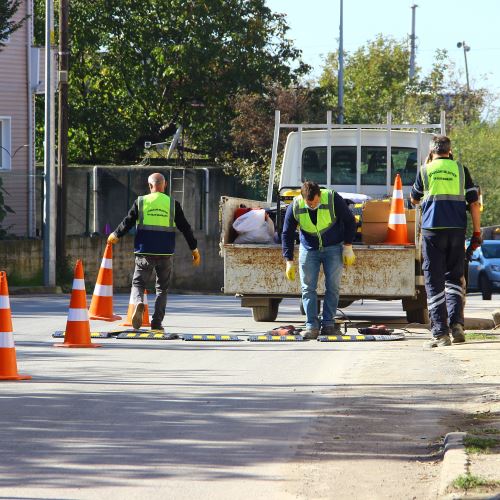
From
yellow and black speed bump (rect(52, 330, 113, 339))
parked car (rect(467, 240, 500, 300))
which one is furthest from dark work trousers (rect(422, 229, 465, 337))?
parked car (rect(467, 240, 500, 300))

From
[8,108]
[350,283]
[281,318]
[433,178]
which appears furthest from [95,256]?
[433,178]

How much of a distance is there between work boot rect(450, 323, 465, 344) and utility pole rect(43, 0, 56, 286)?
53.4 ft

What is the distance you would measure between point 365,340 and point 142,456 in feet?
25.1

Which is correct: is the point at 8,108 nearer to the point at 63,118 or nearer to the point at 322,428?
the point at 63,118

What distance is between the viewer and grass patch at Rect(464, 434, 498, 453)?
24.6 ft

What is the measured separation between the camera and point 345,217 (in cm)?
1472

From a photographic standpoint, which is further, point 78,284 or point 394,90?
point 394,90

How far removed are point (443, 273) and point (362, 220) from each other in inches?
117

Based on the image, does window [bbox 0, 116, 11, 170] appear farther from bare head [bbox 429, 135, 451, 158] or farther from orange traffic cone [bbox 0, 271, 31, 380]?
orange traffic cone [bbox 0, 271, 31, 380]

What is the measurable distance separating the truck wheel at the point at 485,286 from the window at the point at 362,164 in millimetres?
16002

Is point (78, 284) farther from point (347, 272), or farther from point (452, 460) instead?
point (452, 460)

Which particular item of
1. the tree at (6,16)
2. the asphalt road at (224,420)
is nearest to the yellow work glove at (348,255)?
the asphalt road at (224,420)

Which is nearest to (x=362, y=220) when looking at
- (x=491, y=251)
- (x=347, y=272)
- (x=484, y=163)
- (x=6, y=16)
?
(x=347, y=272)

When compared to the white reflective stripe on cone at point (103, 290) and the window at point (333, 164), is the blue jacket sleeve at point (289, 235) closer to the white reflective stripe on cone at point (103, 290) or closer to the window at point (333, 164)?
the white reflective stripe on cone at point (103, 290)
